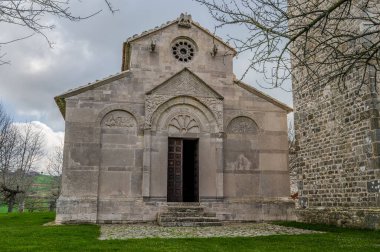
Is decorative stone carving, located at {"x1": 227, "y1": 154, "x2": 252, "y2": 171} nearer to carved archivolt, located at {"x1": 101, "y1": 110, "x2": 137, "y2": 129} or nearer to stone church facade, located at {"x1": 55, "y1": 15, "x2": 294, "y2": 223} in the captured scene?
stone church facade, located at {"x1": 55, "y1": 15, "x2": 294, "y2": 223}

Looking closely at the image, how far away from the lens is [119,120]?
15141 mm

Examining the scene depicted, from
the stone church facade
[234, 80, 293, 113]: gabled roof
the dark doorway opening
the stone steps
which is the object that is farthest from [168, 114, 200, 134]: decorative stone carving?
the stone steps

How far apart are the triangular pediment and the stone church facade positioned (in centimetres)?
4

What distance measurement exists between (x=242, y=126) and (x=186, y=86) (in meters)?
2.79

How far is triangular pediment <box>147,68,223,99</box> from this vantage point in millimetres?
15683

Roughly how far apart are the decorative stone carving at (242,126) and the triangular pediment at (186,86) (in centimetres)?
119

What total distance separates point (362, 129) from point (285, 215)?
197 inches

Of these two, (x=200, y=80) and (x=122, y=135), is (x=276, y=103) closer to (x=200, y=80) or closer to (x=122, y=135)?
(x=200, y=80)

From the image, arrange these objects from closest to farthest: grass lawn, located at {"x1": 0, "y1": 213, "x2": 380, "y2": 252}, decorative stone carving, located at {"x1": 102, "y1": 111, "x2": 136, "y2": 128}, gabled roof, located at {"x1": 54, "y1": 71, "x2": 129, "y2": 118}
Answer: grass lawn, located at {"x1": 0, "y1": 213, "x2": 380, "y2": 252} → gabled roof, located at {"x1": 54, "y1": 71, "x2": 129, "y2": 118} → decorative stone carving, located at {"x1": 102, "y1": 111, "x2": 136, "y2": 128}

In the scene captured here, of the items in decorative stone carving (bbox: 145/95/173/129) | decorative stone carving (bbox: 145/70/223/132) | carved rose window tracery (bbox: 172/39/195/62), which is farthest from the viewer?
carved rose window tracery (bbox: 172/39/195/62)

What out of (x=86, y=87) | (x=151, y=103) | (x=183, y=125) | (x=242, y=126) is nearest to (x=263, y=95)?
(x=242, y=126)

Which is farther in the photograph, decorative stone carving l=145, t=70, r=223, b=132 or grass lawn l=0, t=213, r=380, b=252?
decorative stone carving l=145, t=70, r=223, b=132

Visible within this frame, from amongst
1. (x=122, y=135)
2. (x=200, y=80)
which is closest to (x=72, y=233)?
(x=122, y=135)

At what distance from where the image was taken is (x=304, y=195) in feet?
50.4
